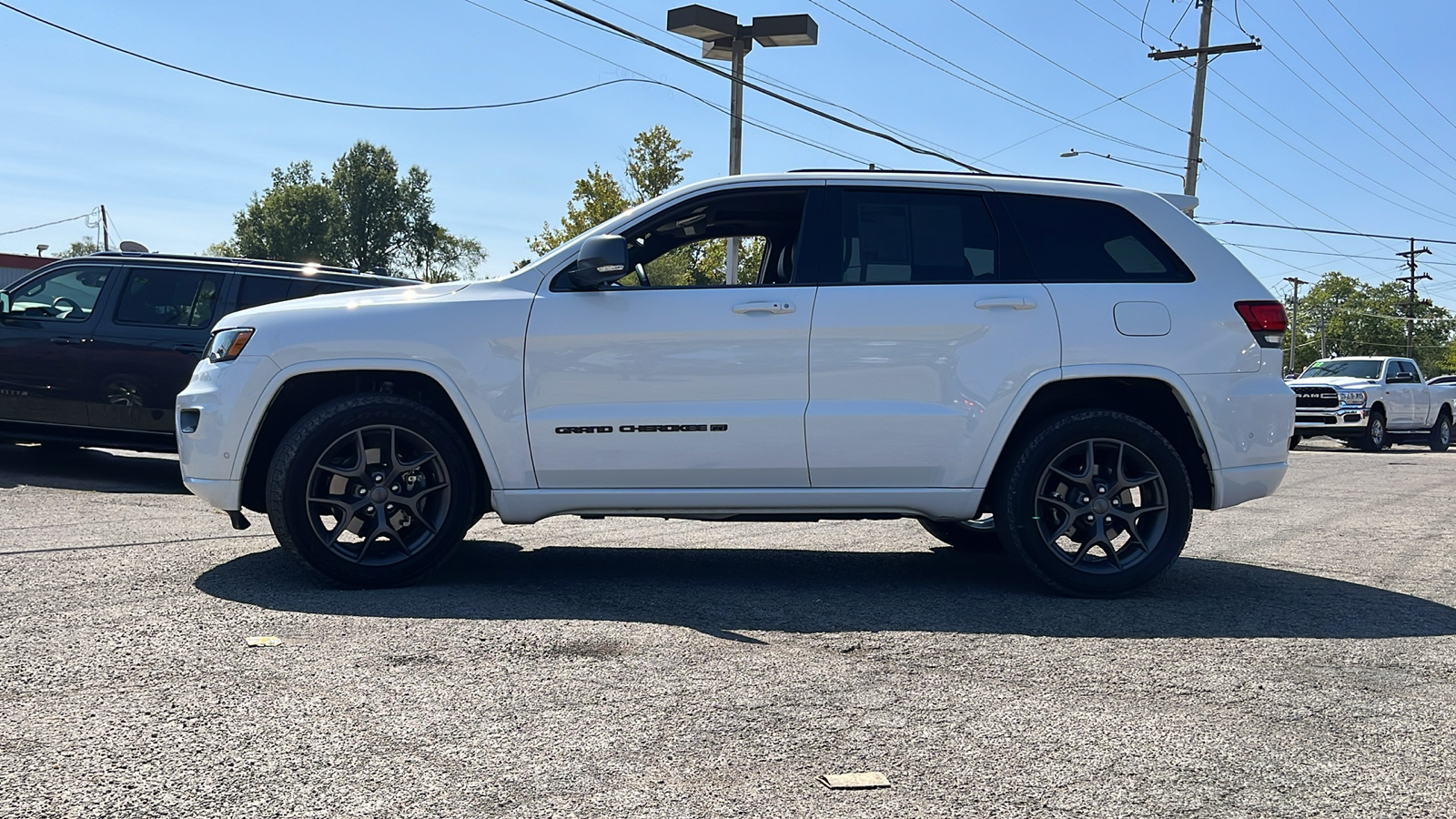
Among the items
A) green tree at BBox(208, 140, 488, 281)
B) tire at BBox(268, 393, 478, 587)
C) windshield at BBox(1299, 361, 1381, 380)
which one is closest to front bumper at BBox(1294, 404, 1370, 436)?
windshield at BBox(1299, 361, 1381, 380)

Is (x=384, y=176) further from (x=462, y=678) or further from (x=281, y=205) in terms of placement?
(x=462, y=678)

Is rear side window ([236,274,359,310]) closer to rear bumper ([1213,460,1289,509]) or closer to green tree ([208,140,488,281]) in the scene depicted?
rear bumper ([1213,460,1289,509])

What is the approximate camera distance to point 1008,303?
5.32 m

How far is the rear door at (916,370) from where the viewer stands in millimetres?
5219

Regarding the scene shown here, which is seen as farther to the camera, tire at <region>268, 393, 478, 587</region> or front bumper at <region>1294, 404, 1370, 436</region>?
front bumper at <region>1294, 404, 1370, 436</region>

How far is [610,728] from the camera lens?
3.27m

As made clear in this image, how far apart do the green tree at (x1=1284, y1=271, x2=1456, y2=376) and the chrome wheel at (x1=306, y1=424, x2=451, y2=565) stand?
5078 inches

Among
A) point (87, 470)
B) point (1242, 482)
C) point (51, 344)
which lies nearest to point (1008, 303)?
point (1242, 482)

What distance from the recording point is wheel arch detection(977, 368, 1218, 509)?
17.4 feet

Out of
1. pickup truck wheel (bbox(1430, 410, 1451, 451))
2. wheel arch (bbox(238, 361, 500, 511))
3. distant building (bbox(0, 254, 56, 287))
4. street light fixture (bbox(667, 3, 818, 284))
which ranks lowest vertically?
pickup truck wheel (bbox(1430, 410, 1451, 451))

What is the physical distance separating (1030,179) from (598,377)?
2261 millimetres

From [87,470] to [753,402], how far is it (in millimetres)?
8016

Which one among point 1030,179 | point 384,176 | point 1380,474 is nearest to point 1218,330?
point 1030,179

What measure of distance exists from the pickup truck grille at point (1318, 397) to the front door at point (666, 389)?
20.9 m
